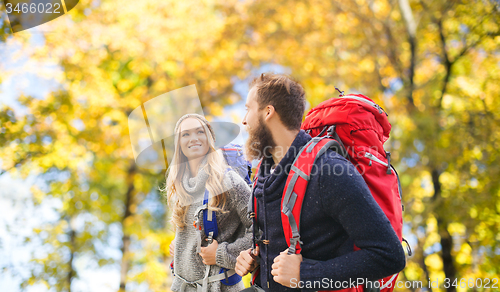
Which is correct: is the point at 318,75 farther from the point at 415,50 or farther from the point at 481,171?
the point at 481,171

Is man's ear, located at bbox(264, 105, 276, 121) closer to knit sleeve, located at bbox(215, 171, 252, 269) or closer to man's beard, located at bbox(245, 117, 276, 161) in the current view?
man's beard, located at bbox(245, 117, 276, 161)

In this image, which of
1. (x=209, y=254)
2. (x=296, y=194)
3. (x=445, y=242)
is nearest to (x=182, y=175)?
(x=209, y=254)

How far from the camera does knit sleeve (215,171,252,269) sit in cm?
199

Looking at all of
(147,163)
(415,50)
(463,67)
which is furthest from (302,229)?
(463,67)

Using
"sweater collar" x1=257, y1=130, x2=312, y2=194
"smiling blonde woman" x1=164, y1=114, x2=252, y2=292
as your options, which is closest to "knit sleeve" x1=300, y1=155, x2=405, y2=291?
"sweater collar" x1=257, y1=130, x2=312, y2=194

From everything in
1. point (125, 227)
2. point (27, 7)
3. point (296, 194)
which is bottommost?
point (125, 227)

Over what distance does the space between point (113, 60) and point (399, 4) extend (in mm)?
7202

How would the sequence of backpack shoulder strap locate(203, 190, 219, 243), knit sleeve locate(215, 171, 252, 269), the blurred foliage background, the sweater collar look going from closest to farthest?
the sweater collar
knit sleeve locate(215, 171, 252, 269)
backpack shoulder strap locate(203, 190, 219, 243)
the blurred foliage background

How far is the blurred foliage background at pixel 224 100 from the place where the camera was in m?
5.63

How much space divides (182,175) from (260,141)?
91 cm

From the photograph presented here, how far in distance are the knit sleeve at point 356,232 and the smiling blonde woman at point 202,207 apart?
0.81 m

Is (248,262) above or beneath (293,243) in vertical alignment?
beneath

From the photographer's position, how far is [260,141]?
5.57 feet

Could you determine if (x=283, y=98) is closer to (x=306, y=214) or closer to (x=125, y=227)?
(x=306, y=214)
